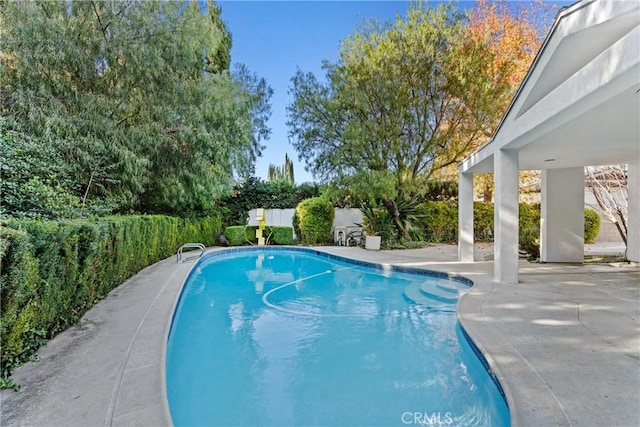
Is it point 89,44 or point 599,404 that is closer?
point 599,404

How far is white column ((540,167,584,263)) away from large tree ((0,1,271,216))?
10.7m

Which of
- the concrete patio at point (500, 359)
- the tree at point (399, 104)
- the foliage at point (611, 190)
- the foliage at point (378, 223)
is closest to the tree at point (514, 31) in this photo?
the tree at point (399, 104)

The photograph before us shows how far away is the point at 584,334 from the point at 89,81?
1230cm

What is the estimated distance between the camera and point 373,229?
49.3ft

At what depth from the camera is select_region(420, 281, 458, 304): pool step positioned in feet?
22.6

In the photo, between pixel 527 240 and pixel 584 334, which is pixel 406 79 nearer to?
pixel 527 240

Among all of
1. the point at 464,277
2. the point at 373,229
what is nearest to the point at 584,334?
the point at 464,277

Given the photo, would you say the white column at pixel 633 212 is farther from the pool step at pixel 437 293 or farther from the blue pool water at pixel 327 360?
the pool step at pixel 437 293

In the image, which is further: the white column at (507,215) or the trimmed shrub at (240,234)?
the trimmed shrub at (240,234)

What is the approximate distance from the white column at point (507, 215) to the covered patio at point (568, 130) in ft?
0.06

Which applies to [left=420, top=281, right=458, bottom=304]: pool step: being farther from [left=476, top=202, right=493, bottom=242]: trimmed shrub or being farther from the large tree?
[left=476, top=202, right=493, bottom=242]: trimmed shrub

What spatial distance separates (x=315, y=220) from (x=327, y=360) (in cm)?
1172

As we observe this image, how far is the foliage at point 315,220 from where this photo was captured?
624 inches

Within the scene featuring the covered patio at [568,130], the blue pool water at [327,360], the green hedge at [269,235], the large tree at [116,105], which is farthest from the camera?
the green hedge at [269,235]
